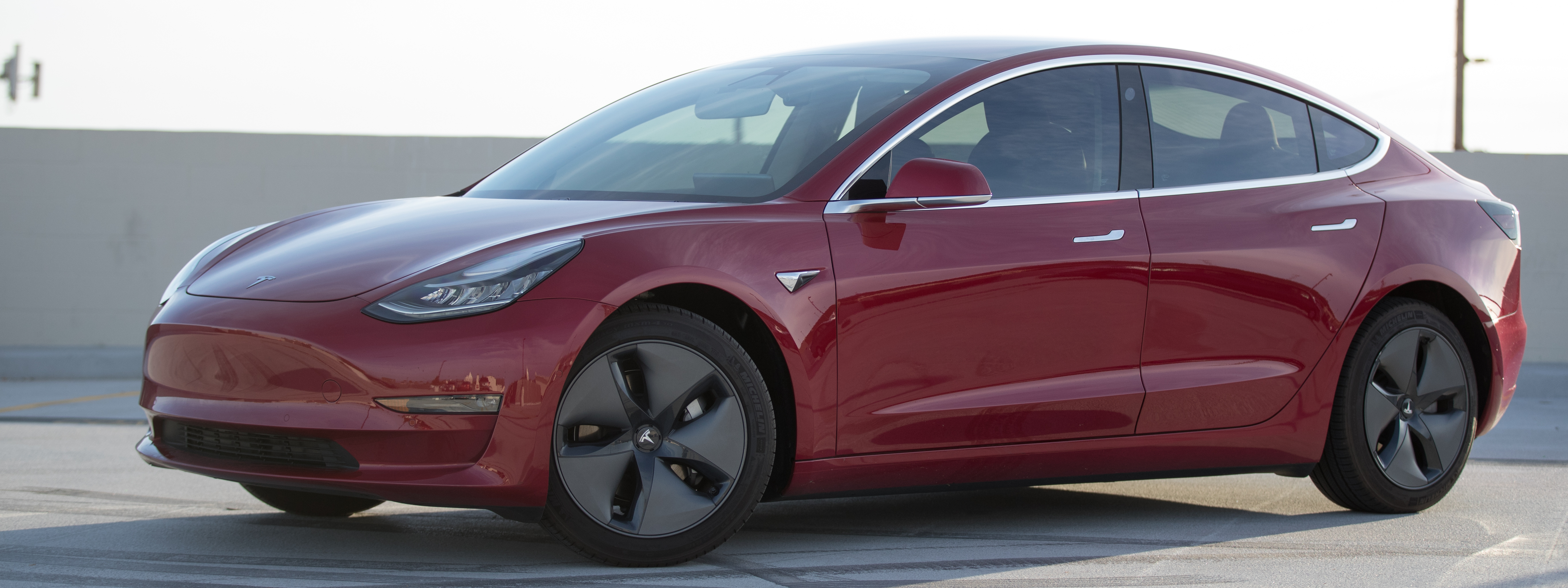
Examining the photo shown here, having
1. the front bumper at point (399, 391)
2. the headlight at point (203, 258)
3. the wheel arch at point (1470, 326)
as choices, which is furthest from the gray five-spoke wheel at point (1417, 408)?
the headlight at point (203, 258)

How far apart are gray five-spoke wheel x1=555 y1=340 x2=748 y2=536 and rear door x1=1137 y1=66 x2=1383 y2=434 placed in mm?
1415

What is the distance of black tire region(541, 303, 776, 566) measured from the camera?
3670mm

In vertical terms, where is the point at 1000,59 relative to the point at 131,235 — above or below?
above

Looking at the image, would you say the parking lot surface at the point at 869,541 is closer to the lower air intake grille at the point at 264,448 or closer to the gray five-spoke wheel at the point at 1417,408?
the gray five-spoke wheel at the point at 1417,408

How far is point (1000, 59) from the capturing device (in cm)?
457

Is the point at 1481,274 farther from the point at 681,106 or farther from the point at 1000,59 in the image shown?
the point at 681,106

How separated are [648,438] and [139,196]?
9749mm

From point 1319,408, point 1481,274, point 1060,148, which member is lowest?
point 1319,408

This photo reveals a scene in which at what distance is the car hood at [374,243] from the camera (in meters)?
3.62

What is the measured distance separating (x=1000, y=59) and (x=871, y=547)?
1.54m

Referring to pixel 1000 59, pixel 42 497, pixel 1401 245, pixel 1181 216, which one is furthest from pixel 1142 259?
pixel 42 497

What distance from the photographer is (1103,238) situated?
4.38 meters

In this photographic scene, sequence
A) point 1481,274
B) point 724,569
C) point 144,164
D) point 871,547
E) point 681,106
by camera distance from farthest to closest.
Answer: point 144,164 < point 1481,274 < point 681,106 < point 871,547 < point 724,569

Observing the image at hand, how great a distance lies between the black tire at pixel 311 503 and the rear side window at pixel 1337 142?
11.0ft
